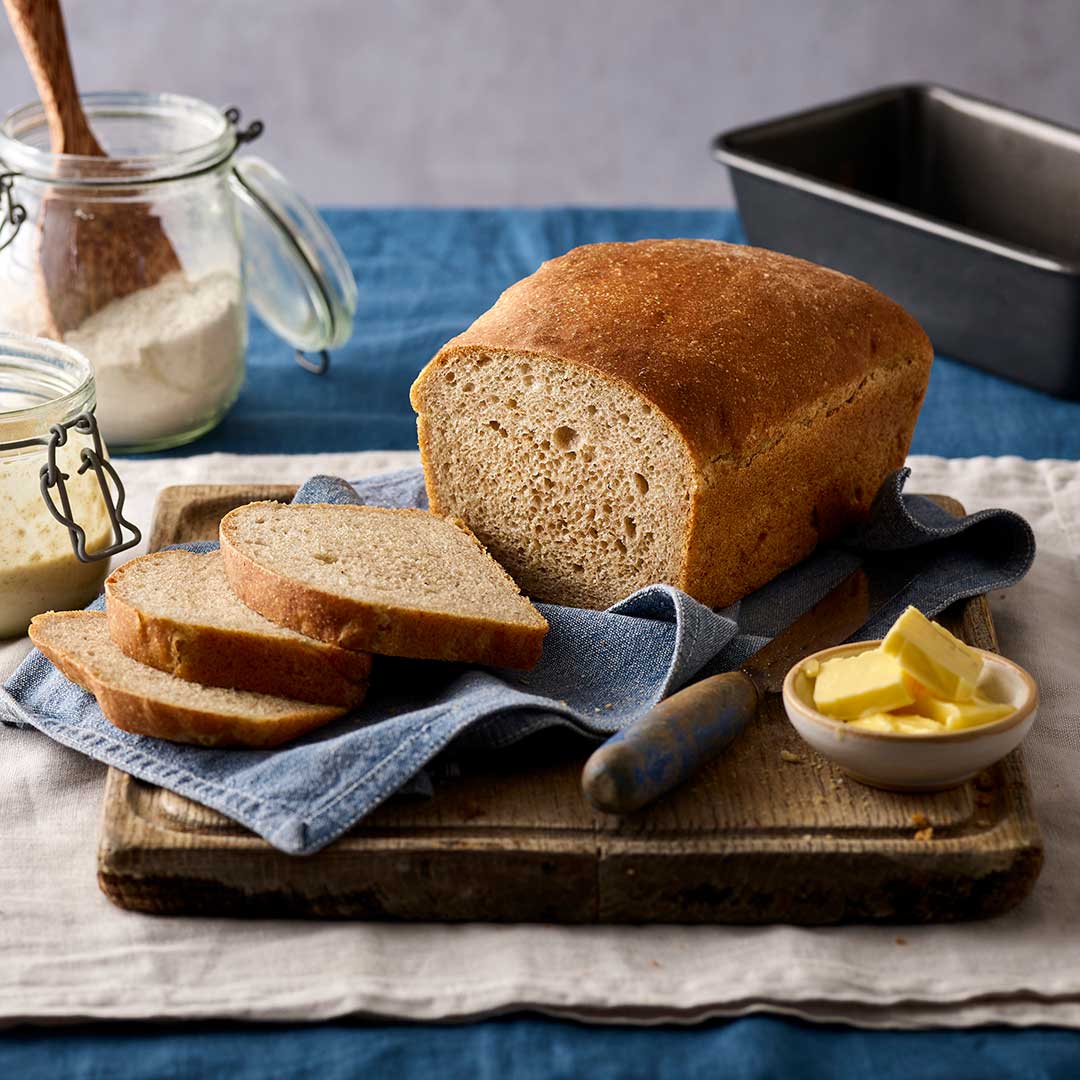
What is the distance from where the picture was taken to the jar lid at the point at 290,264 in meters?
3.39

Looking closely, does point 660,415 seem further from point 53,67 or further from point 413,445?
point 53,67

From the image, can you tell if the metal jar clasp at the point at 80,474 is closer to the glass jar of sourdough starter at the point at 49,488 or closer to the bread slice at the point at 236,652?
the glass jar of sourdough starter at the point at 49,488

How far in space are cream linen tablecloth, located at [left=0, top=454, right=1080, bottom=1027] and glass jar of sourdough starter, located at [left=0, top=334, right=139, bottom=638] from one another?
1.79 ft

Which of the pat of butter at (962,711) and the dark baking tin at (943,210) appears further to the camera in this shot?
the dark baking tin at (943,210)

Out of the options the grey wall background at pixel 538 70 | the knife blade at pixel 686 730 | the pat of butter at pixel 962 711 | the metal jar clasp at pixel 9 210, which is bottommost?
the grey wall background at pixel 538 70

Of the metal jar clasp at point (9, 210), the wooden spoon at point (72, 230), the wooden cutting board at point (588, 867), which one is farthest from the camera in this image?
the wooden spoon at point (72, 230)

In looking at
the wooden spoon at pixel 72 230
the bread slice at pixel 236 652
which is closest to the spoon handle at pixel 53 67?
the wooden spoon at pixel 72 230

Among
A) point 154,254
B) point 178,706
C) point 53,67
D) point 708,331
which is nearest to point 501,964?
point 178,706

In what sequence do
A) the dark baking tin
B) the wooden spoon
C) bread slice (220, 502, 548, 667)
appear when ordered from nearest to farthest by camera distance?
bread slice (220, 502, 548, 667), the wooden spoon, the dark baking tin

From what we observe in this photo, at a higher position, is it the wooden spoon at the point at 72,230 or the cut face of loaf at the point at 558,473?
the wooden spoon at the point at 72,230

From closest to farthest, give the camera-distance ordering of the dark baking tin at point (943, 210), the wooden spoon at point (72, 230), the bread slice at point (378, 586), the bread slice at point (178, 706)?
the bread slice at point (178, 706) < the bread slice at point (378, 586) < the wooden spoon at point (72, 230) < the dark baking tin at point (943, 210)

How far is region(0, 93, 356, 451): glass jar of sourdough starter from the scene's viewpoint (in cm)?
307

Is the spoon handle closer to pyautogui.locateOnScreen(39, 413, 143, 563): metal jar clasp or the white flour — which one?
the white flour

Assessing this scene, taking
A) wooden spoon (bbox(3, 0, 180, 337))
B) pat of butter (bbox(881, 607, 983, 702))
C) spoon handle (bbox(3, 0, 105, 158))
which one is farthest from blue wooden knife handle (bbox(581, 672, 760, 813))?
spoon handle (bbox(3, 0, 105, 158))
